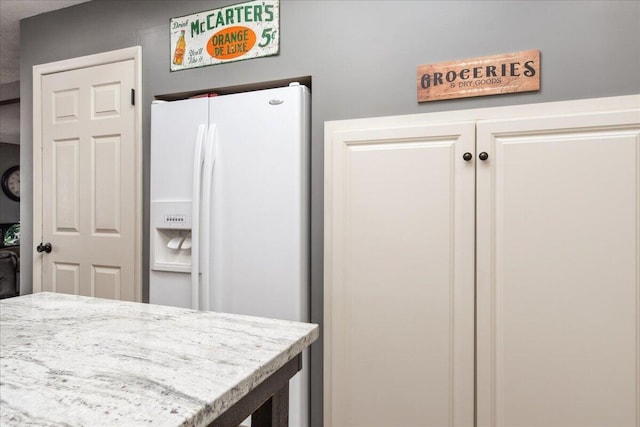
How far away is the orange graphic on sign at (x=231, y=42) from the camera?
6.23 feet

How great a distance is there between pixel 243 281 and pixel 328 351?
19.7 inches

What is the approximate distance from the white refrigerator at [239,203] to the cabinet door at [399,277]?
143 mm

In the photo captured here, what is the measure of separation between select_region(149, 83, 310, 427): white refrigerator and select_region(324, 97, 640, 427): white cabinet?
0.15m

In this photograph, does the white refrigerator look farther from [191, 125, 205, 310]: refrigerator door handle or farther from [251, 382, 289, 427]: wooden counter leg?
[251, 382, 289, 427]: wooden counter leg

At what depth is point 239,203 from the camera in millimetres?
1805

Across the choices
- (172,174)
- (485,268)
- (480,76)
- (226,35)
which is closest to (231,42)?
(226,35)

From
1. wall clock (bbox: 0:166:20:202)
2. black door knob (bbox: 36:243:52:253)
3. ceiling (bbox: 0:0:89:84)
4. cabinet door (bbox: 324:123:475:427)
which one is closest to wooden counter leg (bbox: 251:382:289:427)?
cabinet door (bbox: 324:123:475:427)

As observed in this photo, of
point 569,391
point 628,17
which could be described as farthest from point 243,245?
point 628,17

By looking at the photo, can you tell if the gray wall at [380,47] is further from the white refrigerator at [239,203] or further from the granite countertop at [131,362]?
the granite countertop at [131,362]

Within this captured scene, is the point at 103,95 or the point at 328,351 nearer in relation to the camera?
the point at 328,351

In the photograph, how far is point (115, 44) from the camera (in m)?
2.23

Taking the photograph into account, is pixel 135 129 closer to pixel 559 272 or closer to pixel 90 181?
pixel 90 181

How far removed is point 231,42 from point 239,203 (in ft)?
2.69

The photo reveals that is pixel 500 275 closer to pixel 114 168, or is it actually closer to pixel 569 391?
pixel 569 391
